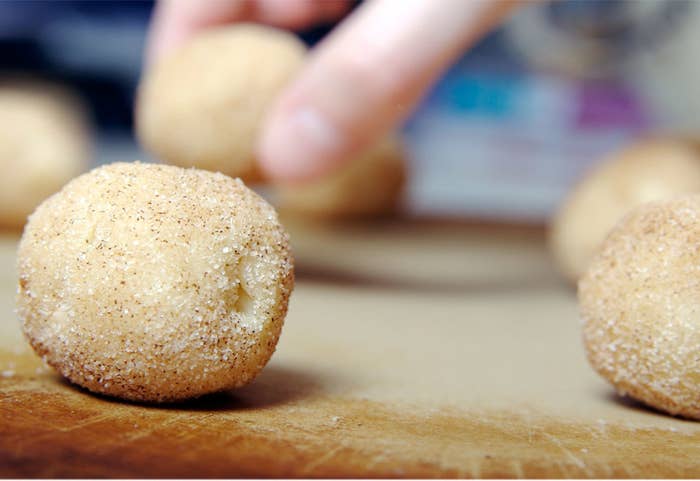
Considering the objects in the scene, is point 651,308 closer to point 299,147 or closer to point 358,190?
point 299,147

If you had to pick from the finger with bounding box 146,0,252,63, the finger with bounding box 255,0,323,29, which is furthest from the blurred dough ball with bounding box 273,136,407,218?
the finger with bounding box 146,0,252,63

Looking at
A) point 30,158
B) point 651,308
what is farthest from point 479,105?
point 651,308

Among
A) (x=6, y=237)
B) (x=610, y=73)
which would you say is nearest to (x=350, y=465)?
(x=6, y=237)

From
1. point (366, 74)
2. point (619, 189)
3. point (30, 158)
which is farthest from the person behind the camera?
point (30, 158)

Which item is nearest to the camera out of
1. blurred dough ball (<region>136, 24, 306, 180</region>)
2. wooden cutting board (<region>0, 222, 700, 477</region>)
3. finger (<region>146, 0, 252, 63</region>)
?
wooden cutting board (<region>0, 222, 700, 477</region>)

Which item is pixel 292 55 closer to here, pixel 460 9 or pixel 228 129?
pixel 228 129

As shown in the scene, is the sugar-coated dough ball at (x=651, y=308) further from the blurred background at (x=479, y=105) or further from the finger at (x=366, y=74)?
the blurred background at (x=479, y=105)

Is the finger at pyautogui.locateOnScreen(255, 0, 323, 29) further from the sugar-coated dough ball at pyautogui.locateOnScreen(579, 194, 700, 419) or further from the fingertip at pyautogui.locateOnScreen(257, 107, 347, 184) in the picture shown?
the sugar-coated dough ball at pyautogui.locateOnScreen(579, 194, 700, 419)
